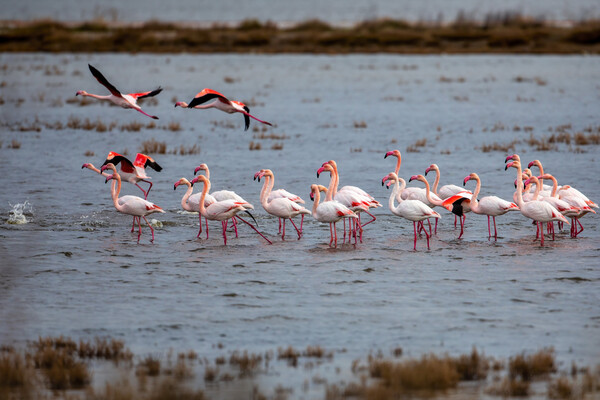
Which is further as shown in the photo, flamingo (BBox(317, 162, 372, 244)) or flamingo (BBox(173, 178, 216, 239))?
flamingo (BBox(173, 178, 216, 239))

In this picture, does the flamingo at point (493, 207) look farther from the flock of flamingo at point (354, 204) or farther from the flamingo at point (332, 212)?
the flamingo at point (332, 212)

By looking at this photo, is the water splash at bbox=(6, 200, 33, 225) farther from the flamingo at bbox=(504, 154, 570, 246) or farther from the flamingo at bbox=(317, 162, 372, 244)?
the flamingo at bbox=(504, 154, 570, 246)

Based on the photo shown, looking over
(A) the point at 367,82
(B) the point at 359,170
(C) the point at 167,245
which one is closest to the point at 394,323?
(C) the point at 167,245

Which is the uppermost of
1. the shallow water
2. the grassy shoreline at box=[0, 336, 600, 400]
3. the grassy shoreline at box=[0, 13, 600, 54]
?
the grassy shoreline at box=[0, 13, 600, 54]

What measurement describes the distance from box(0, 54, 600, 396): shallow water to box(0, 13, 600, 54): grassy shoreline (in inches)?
961

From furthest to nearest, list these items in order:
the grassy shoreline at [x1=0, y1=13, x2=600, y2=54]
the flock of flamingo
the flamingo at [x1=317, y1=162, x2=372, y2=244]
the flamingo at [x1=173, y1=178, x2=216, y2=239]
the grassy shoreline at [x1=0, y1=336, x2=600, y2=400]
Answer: the grassy shoreline at [x1=0, y1=13, x2=600, y2=54]
the flamingo at [x1=173, y1=178, x2=216, y2=239]
the flamingo at [x1=317, y1=162, x2=372, y2=244]
the flock of flamingo
the grassy shoreline at [x1=0, y1=336, x2=600, y2=400]

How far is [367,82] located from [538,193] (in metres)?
24.6

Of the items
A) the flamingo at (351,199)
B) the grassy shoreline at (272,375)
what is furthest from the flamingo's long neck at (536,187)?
the grassy shoreline at (272,375)

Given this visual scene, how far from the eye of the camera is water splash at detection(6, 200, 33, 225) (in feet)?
43.7

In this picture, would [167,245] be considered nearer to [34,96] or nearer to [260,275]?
[260,275]

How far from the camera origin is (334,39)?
5262 cm

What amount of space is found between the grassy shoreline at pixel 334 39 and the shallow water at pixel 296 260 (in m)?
24.4

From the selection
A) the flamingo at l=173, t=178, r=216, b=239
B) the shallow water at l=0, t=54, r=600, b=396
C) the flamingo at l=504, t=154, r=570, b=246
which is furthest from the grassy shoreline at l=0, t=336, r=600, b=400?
the flamingo at l=173, t=178, r=216, b=239

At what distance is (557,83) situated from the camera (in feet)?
117
